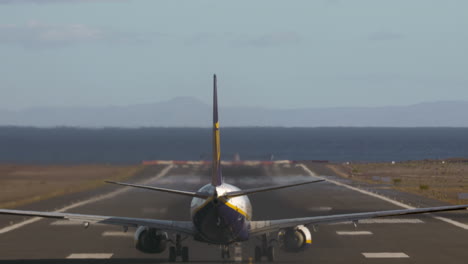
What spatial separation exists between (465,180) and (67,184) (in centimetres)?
5800

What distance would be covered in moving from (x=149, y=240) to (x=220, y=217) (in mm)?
5403

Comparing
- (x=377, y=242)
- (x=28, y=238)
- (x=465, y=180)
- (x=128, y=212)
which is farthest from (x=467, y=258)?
(x=465, y=180)

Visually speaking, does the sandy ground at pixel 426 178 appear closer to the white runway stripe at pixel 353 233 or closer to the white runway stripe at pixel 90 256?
the white runway stripe at pixel 353 233

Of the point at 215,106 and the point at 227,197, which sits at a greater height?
the point at 215,106

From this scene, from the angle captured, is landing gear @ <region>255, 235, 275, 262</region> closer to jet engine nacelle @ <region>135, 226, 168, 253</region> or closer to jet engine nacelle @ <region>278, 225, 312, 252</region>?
jet engine nacelle @ <region>278, 225, 312, 252</region>

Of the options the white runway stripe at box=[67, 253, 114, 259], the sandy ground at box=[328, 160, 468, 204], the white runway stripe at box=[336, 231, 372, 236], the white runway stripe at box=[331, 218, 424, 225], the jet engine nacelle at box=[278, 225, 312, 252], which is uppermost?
the jet engine nacelle at box=[278, 225, 312, 252]

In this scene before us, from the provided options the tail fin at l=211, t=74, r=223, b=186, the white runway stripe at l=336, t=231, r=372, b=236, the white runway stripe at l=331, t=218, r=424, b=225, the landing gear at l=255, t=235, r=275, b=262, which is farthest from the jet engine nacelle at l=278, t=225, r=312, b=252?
the white runway stripe at l=331, t=218, r=424, b=225

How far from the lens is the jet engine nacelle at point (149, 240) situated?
38.4m

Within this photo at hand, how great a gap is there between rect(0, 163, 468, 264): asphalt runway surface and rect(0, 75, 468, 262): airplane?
1.75 metres

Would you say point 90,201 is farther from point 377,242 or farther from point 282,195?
point 377,242

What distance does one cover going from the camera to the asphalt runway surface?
42.3 m

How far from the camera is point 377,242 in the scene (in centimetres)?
4909

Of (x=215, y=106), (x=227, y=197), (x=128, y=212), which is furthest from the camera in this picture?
(x=128, y=212)

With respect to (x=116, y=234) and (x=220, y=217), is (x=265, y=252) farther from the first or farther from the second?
(x=116, y=234)
